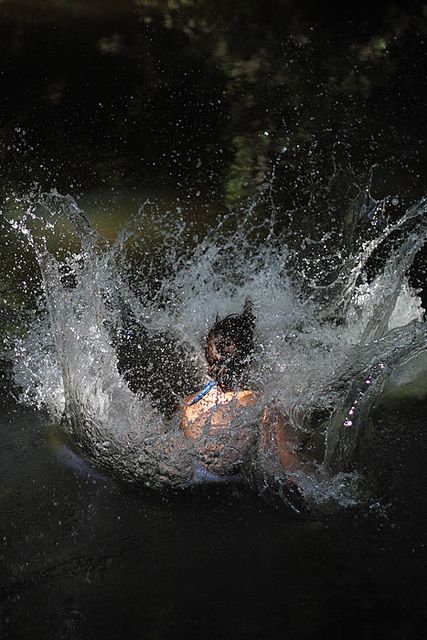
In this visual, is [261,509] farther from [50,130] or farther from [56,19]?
[56,19]

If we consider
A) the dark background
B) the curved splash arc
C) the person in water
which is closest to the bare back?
the person in water

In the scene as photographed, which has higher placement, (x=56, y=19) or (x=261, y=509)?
(x=56, y=19)

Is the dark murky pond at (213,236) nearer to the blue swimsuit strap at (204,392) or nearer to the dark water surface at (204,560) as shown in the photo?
the dark water surface at (204,560)

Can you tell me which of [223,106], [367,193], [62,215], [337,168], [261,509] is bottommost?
[261,509]

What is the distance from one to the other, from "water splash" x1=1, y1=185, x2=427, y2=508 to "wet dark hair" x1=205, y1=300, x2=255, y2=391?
3.1 inches

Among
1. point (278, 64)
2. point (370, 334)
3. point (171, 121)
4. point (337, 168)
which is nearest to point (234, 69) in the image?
point (278, 64)

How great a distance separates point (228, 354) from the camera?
3436mm

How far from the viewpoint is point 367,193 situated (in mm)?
5875

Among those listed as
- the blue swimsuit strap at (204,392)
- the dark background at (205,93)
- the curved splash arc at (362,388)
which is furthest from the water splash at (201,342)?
the dark background at (205,93)

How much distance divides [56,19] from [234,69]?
1782 millimetres

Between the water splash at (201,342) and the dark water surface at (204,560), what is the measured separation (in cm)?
19

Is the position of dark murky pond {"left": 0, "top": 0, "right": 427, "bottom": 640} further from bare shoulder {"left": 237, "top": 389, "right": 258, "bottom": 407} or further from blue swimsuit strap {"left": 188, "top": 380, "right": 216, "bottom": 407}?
blue swimsuit strap {"left": 188, "top": 380, "right": 216, "bottom": 407}

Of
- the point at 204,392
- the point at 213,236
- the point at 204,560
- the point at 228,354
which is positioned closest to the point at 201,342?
the point at 228,354

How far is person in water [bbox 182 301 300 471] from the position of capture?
3.18 m
